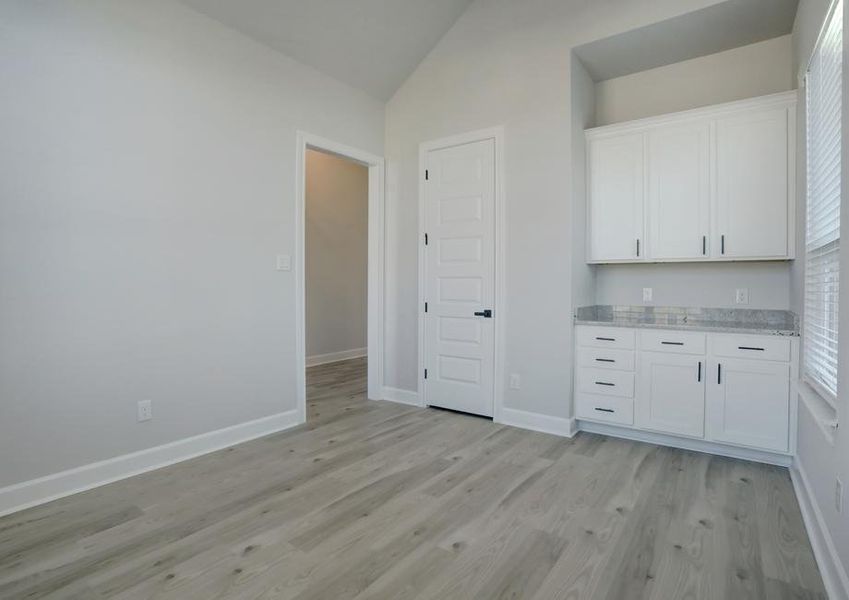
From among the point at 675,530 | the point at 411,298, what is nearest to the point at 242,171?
the point at 411,298

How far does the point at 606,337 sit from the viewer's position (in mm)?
3531

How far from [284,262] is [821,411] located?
3399 mm

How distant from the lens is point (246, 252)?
11.3 feet

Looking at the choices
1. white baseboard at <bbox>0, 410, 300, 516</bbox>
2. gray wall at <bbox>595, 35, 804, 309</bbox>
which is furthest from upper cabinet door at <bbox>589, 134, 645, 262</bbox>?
white baseboard at <bbox>0, 410, 300, 516</bbox>

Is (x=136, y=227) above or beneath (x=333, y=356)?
above

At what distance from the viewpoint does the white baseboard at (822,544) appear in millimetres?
1670

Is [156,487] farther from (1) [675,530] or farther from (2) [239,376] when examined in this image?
(1) [675,530]

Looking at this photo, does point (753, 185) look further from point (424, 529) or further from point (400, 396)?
point (400, 396)

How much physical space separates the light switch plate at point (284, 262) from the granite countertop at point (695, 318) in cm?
229

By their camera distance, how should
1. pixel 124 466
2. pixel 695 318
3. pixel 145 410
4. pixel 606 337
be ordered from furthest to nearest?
pixel 695 318, pixel 606 337, pixel 145 410, pixel 124 466

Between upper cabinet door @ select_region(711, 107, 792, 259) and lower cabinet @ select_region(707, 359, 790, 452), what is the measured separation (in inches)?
30.6

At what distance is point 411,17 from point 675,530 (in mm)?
4083

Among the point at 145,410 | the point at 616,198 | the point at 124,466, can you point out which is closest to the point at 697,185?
the point at 616,198

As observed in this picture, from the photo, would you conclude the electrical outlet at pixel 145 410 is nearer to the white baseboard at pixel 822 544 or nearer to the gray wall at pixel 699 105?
the white baseboard at pixel 822 544
